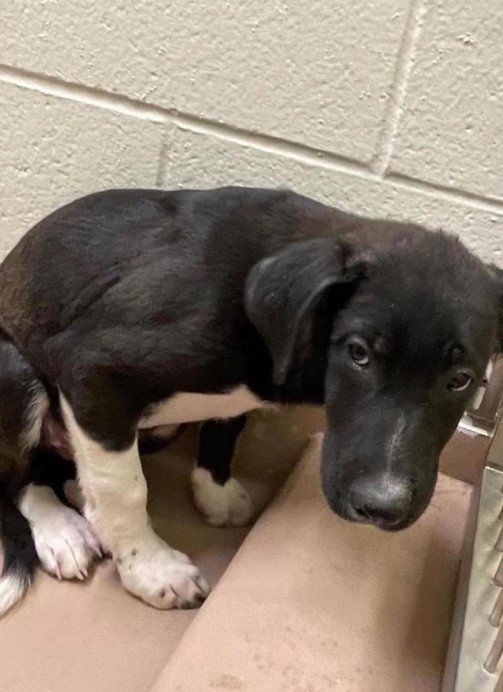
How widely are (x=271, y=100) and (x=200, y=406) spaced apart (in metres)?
0.59

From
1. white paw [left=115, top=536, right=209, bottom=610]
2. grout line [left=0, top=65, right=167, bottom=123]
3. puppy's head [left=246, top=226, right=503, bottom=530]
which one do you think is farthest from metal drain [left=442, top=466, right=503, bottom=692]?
grout line [left=0, top=65, right=167, bottom=123]

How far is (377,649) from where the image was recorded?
Answer: 1.42 meters

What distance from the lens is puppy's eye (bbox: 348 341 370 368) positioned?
1.29 meters

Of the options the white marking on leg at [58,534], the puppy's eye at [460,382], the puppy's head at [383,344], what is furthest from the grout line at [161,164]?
the puppy's eye at [460,382]

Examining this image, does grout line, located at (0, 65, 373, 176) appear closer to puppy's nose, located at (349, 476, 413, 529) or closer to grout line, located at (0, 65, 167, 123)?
grout line, located at (0, 65, 167, 123)

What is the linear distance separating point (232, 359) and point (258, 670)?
472mm

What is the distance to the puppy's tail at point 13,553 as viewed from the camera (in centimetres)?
163

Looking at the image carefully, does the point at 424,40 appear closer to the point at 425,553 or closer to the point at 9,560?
the point at 425,553

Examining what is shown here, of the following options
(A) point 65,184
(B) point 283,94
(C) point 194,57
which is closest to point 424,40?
(B) point 283,94

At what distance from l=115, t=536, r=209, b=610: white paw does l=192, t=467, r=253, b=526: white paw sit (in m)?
0.20

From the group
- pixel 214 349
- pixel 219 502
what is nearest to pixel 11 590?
pixel 219 502

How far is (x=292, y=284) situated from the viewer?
1.28 m

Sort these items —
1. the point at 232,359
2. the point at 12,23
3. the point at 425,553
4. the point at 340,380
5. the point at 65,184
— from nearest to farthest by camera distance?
the point at 340,380 → the point at 232,359 → the point at 425,553 → the point at 12,23 → the point at 65,184

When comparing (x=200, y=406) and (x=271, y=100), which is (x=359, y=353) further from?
(x=271, y=100)
